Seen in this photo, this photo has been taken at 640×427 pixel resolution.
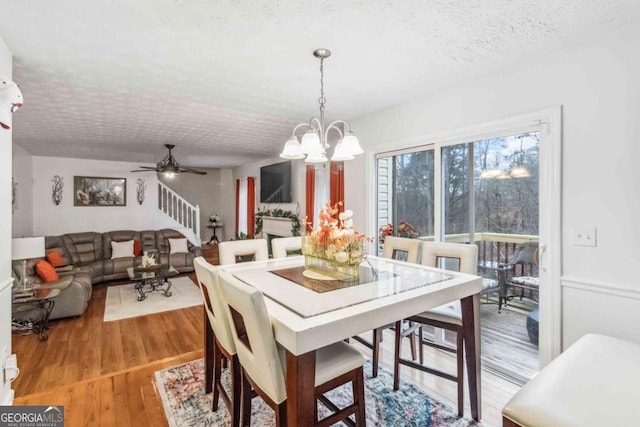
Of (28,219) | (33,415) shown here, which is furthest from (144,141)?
(33,415)

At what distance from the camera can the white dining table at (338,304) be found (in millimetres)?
1196

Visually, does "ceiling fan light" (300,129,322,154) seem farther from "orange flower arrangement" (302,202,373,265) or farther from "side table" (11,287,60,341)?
"side table" (11,287,60,341)

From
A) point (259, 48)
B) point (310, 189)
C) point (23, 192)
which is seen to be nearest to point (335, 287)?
point (259, 48)

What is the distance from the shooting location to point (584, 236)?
200cm

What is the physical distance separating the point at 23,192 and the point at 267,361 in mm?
6768

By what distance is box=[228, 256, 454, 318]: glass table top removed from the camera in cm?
146

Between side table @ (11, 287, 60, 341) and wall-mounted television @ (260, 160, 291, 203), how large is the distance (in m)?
3.65

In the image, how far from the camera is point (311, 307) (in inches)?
55.1

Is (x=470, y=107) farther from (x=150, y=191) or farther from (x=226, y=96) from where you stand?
(x=150, y=191)

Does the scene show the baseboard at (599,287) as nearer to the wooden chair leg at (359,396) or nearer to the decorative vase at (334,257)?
the decorative vase at (334,257)

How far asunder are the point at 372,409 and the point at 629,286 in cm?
176

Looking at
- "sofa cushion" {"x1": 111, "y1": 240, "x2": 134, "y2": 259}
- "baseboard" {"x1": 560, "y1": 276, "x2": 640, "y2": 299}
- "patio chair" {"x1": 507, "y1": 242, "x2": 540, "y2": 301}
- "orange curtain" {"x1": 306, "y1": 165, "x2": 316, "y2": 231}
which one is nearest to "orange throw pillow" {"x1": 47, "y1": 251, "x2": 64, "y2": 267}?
"sofa cushion" {"x1": 111, "y1": 240, "x2": 134, "y2": 259}

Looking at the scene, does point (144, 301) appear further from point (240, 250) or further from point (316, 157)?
point (316, 157)

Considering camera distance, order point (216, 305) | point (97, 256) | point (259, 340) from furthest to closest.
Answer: point (97, 256) < point (216, 305) < point (259, 340)
